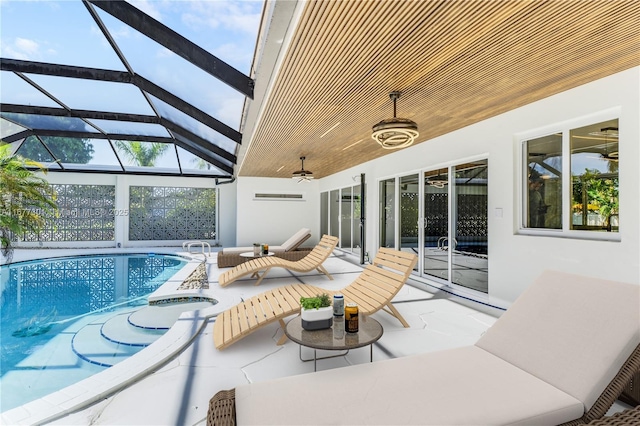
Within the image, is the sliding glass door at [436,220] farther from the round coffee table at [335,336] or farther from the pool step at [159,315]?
the pool step at [159,315]

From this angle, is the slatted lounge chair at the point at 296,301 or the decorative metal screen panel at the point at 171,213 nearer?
the slatted lounge chair at the point at 296,301

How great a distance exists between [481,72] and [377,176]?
476 centimetres

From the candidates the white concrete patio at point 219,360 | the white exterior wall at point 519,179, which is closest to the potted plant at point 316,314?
the white concrete patio at point 219,360

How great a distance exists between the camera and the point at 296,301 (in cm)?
356

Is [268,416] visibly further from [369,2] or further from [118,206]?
[118,206]

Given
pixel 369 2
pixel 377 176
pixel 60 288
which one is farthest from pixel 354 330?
pixel 60 288

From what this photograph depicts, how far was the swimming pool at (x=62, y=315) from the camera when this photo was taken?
9.86 feet

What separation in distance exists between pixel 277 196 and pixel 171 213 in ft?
14.3

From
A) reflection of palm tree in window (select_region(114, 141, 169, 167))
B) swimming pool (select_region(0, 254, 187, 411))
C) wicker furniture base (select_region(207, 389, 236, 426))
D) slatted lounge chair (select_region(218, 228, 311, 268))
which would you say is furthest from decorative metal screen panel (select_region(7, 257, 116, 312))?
reflection of palm tree in window (select_region(114, 141, 169, 167))

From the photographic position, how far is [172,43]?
12.5 ft

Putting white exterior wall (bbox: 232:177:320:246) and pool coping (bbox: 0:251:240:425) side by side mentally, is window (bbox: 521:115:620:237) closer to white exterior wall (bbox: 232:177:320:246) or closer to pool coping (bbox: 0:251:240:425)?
pool coping (bbox: 0:251:240:425)

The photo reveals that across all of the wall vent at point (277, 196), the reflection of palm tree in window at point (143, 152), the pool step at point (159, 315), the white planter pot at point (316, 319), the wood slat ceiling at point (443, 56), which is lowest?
the pool step at point (159, 315)

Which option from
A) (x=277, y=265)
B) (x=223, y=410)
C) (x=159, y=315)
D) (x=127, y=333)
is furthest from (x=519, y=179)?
(x=127, y=333)

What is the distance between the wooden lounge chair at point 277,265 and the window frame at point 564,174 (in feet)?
9.95
